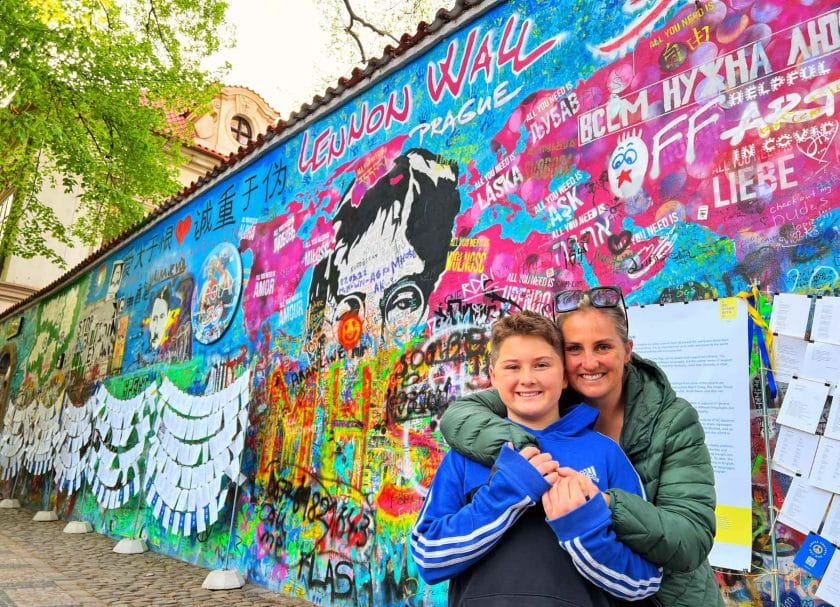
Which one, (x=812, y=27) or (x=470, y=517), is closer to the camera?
(x=470, y=517)

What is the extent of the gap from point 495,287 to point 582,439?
2.44 m

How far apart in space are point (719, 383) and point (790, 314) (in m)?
0.44

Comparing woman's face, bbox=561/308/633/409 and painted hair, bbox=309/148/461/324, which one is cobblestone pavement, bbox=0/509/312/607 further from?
woman's face, bbox=561/308/633/409

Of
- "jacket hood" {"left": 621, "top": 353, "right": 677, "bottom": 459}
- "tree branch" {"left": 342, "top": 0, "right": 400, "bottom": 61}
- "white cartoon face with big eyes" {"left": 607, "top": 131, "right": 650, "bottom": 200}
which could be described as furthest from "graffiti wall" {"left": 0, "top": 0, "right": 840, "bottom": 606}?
"tree branch" {"left": 342, "top": 0, "right": 400, "bottom": 61}

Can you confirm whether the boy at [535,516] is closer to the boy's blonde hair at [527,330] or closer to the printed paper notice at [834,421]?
the boy's blonde hair at [527,330]

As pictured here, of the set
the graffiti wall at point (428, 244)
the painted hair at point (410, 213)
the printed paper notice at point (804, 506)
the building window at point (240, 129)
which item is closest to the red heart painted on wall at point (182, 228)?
the graffiti wall at point (428, 244)

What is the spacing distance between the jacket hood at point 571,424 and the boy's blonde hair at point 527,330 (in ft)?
0.56

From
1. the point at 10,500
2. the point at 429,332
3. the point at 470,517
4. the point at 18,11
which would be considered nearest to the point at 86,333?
the point at 10,500

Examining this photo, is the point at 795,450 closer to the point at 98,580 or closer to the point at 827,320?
the point at 827,320

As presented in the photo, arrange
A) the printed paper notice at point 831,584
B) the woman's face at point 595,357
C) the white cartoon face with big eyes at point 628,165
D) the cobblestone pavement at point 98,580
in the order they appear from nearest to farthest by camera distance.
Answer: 1. the woman's face at point 595,357
2. the printed paper notice at point 831,584
3. the white cartoon face with big eyes at point 628,165
4. the cobblestone pavement at point 98,580

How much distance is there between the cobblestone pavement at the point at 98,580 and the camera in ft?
16.3

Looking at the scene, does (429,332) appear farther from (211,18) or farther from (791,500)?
(211,18)

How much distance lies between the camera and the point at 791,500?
2.48 metres

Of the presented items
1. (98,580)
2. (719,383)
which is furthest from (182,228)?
(719,383)
